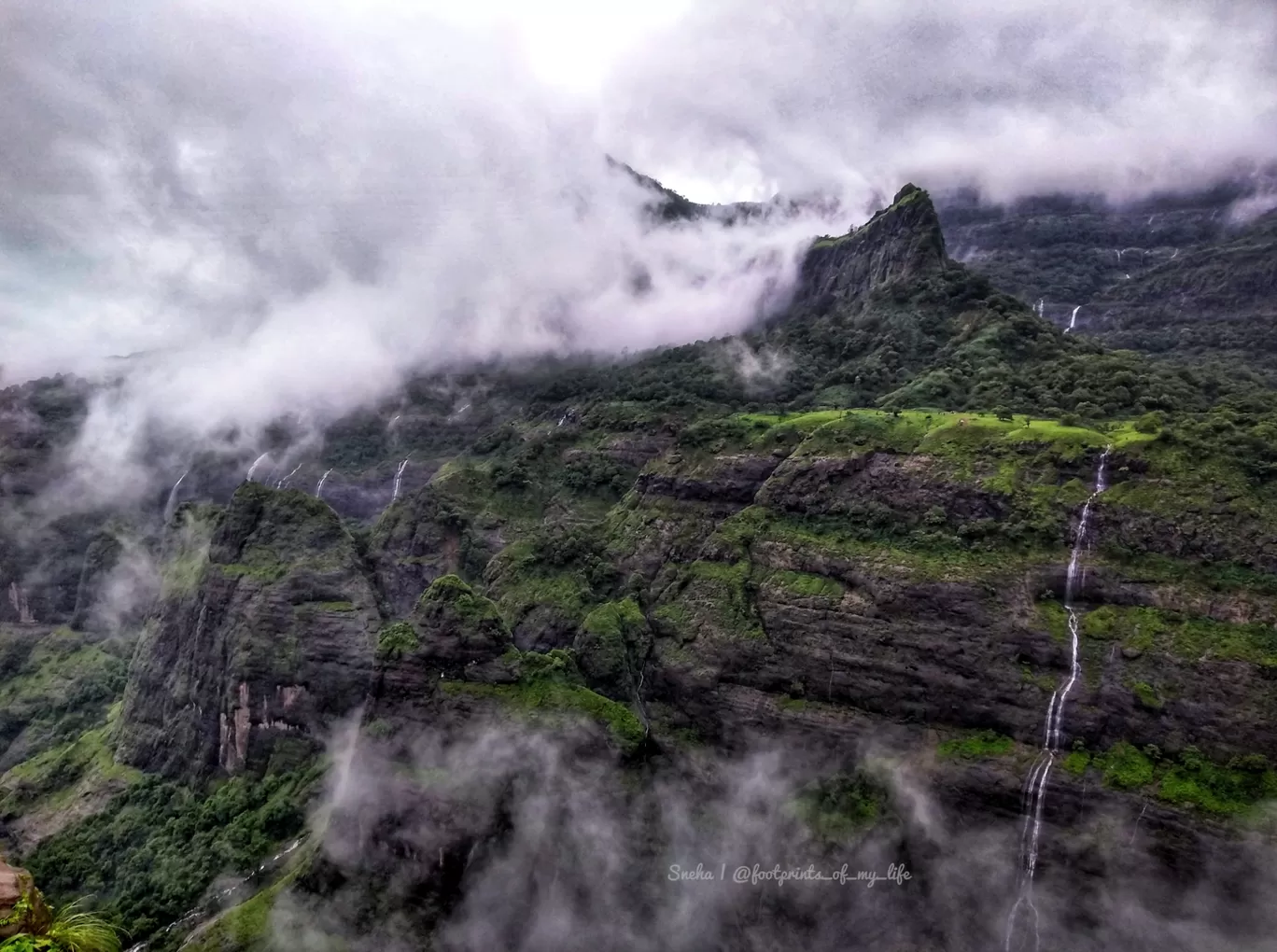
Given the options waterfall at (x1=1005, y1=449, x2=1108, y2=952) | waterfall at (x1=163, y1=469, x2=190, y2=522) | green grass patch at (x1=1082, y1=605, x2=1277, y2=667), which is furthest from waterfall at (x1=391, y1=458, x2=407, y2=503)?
green grass patch at (x1=1082, y1=605, x2=1277, y2=667)

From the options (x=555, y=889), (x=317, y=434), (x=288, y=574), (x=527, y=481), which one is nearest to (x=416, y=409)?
(x=317, y=434)

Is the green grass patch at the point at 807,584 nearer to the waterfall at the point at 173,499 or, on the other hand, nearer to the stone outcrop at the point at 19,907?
the stone outcrop at the point at 19,907

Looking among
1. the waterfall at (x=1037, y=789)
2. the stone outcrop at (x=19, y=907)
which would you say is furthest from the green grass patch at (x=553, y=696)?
the stone outcrop at (x=19, y=907)

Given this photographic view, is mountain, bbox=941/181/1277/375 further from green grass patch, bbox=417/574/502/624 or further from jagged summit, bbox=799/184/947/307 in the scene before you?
green grass patch, bbox=417/574/502/624

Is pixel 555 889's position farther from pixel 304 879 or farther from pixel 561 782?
pixel 304 879

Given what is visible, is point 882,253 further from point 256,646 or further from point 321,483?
point 321,483

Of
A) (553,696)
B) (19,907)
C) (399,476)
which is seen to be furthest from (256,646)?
(19,907)
